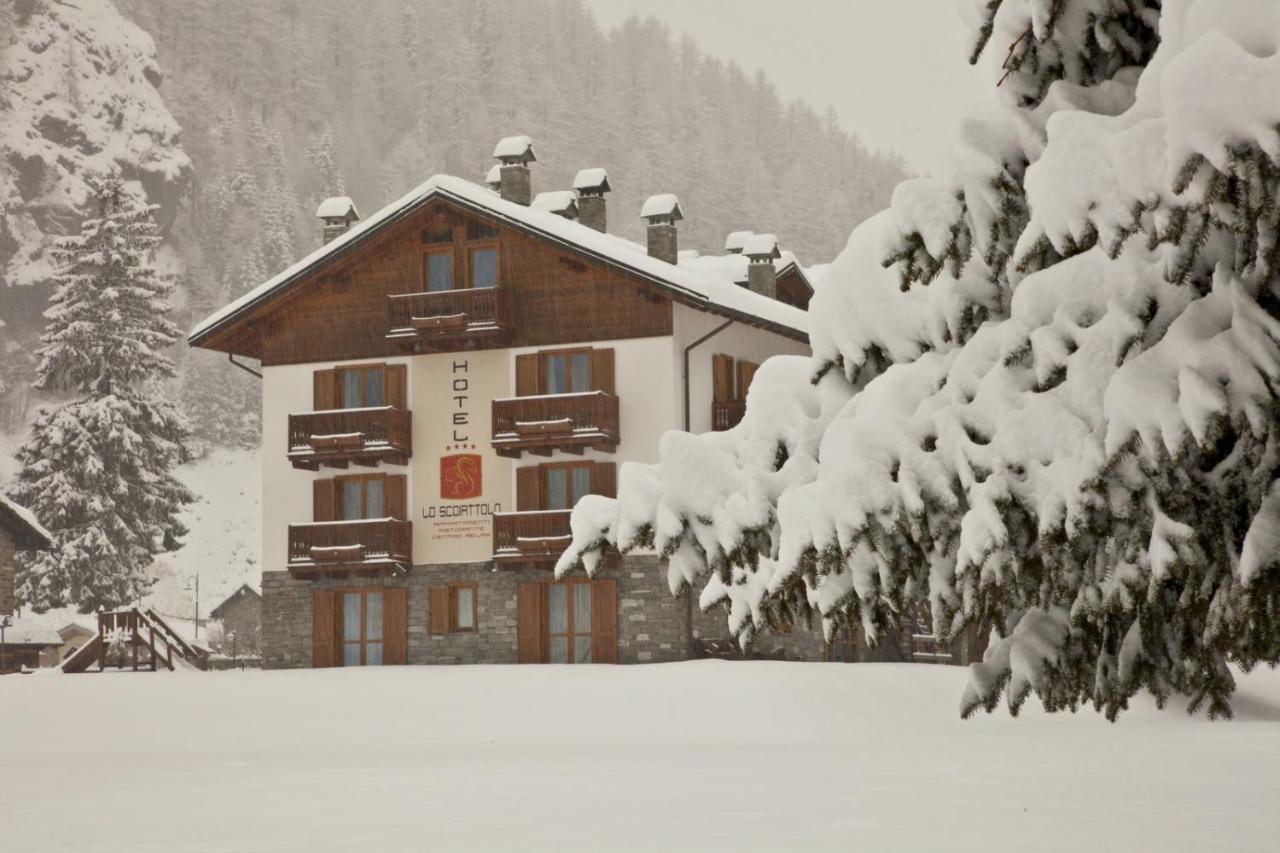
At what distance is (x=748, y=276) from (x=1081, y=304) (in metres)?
34.8

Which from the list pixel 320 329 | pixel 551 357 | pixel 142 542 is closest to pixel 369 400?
pixel 320 329

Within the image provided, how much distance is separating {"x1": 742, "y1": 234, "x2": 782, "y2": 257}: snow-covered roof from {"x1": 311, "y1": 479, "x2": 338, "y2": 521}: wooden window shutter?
11.3 m

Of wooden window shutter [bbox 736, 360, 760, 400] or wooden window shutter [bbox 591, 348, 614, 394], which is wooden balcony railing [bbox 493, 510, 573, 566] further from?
wooden window shutter [bbox 736, 360, 760, 400]

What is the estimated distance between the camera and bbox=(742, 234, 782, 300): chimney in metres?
40.7

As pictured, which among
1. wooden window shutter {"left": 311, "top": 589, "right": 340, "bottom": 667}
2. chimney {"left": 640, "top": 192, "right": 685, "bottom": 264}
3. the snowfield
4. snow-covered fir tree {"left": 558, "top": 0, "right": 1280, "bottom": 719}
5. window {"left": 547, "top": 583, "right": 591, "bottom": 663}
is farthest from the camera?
chimney {"left": 640, "top": 192, "right": 685, "bottom": 264}

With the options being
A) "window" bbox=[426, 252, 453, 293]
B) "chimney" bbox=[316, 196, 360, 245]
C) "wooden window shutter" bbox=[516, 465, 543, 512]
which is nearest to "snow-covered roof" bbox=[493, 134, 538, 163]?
"window" bbox=[426, 252, 453, 293]

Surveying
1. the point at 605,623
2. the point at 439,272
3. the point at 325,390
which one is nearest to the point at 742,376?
the point at 605,623

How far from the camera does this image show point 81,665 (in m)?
38.9

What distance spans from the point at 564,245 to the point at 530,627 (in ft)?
25.4

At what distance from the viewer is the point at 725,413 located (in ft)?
120

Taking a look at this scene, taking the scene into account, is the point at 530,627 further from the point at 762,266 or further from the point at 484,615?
the point at 762,266

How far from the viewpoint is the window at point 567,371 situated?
35.9 meters

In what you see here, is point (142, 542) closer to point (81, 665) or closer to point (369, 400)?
point (81, 665)

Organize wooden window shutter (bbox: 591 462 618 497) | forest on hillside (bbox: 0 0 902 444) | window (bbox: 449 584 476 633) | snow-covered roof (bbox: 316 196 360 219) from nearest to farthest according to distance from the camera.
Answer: wooden window shutter (bbox: 591 462 618 497)
window (bbox: 449 584 476 633)
snow-covered roof (bbox: 316 196 360 219)
forest on hillside (bbox: 0 0 902 444)
